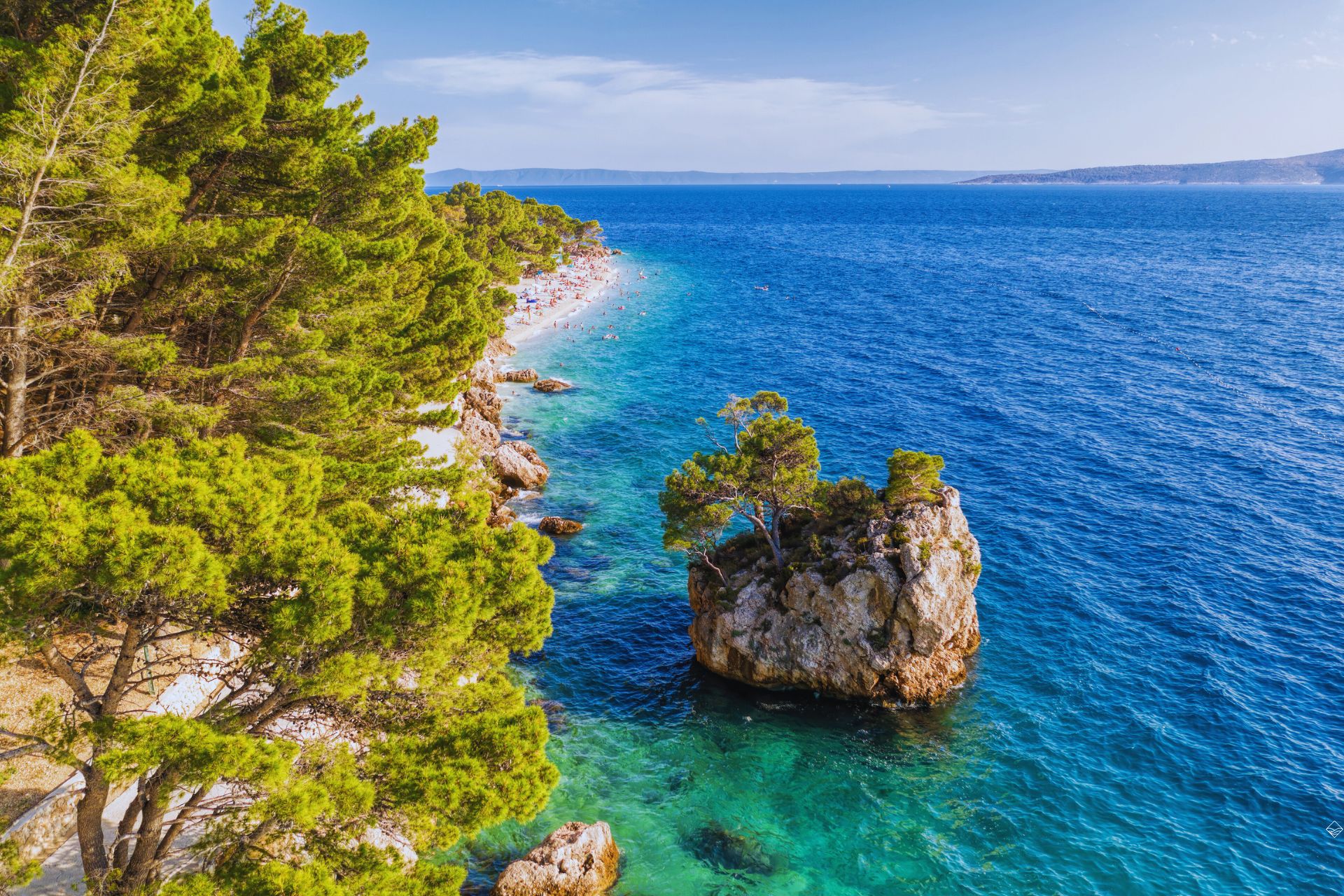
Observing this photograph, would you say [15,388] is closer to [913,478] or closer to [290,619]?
[290,619]

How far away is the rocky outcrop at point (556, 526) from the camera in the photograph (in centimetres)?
3809

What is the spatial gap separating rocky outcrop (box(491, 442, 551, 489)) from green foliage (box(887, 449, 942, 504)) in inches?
892

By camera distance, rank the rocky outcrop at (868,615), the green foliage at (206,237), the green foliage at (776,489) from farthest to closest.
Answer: the green foliage at (776,489) < the rocky outcrop at (868,615) < the green foliage at (206,237)

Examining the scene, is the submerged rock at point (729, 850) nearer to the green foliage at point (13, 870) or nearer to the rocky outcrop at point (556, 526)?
the green foliage at point (13, 870)

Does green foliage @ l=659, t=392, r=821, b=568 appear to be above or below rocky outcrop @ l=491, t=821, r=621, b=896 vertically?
above

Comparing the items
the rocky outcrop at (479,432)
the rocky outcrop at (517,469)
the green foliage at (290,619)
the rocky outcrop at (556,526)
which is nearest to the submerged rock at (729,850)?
the green foliage at (290,619)

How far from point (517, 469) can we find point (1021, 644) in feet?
92.2

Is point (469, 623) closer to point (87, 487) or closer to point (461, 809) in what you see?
point (461, 809)

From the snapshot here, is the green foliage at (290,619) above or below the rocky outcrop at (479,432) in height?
above

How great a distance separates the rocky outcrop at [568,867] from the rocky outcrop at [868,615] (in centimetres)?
Result: 997

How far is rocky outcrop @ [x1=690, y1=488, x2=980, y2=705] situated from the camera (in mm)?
26266

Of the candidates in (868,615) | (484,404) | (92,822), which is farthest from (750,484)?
(484,404)

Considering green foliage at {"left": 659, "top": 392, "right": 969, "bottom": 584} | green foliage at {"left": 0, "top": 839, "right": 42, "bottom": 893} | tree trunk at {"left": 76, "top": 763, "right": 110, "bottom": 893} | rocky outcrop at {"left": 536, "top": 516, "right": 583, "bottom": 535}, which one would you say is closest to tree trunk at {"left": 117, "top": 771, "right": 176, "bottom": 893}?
tree trunk at {"left": 76, "top": 763, "right": 110, "bottom": 893}

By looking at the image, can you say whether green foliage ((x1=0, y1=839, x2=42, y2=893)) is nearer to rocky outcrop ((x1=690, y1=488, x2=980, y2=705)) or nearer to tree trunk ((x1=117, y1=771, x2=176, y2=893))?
tree trunk ((x1=117, y1=771, x2=176, y2=893))
